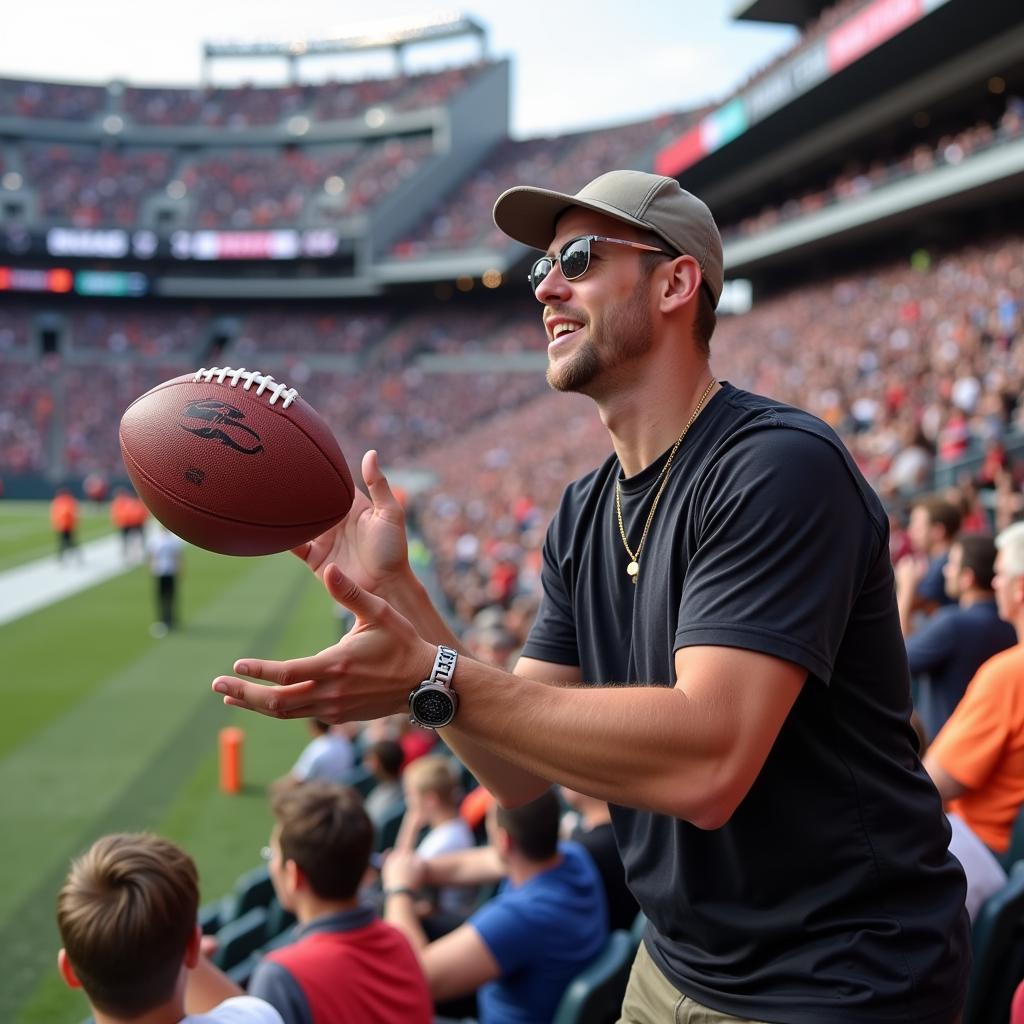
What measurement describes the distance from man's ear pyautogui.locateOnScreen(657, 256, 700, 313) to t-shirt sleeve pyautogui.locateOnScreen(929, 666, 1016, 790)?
189 cm

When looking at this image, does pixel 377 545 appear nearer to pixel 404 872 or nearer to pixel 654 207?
pixel 654 207

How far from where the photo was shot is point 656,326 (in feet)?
6.93

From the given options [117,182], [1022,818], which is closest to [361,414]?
[117,182]

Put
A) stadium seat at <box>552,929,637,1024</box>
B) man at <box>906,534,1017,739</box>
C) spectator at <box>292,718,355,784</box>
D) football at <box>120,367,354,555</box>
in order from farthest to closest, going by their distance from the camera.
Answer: spectator at <box>292,718,355,784</box>, man at <box>906,534,1017,739</box>, stadium seat at <box>552,929,637,1024</box>, football at <box>120,367,354,555</box>

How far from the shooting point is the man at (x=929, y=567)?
6.21m

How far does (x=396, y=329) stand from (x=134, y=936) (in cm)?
4806

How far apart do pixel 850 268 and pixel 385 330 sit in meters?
25.8

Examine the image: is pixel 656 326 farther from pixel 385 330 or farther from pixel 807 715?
pixel 385 330

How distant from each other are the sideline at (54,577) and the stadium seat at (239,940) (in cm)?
1301

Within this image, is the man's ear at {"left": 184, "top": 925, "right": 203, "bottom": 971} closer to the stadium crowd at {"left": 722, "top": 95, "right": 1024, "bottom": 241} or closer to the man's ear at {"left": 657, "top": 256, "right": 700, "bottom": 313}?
the man's ear at {"left": 657, "top": 256, "right": 700, "bottom": 313}

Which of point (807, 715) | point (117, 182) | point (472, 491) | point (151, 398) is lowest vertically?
point (472, 491)

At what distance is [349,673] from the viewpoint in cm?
161

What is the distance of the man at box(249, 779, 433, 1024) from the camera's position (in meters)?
2.77

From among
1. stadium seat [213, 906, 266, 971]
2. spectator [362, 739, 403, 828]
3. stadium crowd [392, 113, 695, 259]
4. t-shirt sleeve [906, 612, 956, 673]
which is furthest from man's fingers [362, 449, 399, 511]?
stadium crowd [392, 113, 695, 259]
